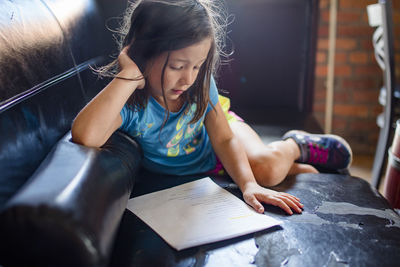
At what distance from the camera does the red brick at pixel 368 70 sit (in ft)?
6.91

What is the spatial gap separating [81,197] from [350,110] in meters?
2.01

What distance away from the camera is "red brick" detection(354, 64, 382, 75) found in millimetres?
2107

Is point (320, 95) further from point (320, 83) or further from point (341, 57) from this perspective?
point (341, 57)

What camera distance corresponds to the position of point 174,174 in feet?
3.39

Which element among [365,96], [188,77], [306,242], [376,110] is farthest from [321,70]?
[306,242]

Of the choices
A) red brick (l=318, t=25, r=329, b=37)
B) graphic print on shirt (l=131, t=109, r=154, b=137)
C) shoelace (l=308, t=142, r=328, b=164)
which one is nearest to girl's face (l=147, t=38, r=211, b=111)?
graphic print on shirt (l=131, t=109, r=154, b=137)

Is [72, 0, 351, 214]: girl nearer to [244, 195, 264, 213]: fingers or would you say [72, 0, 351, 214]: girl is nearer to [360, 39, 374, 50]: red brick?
[244, 195, 264, 213]: fingers

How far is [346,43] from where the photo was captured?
2.11m

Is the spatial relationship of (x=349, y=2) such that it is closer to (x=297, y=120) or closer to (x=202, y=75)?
(x=297, y=120)

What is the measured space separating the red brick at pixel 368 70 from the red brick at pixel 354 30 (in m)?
0.18

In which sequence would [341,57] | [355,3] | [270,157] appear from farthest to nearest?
[341,57]
[355,3]
[270,157]

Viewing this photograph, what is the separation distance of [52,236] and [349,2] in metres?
2.04

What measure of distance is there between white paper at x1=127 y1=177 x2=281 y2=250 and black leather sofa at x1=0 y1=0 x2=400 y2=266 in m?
0.02

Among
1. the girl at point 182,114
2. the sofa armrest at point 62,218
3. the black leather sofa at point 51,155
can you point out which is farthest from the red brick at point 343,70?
the sofa armrest at point 62,218
